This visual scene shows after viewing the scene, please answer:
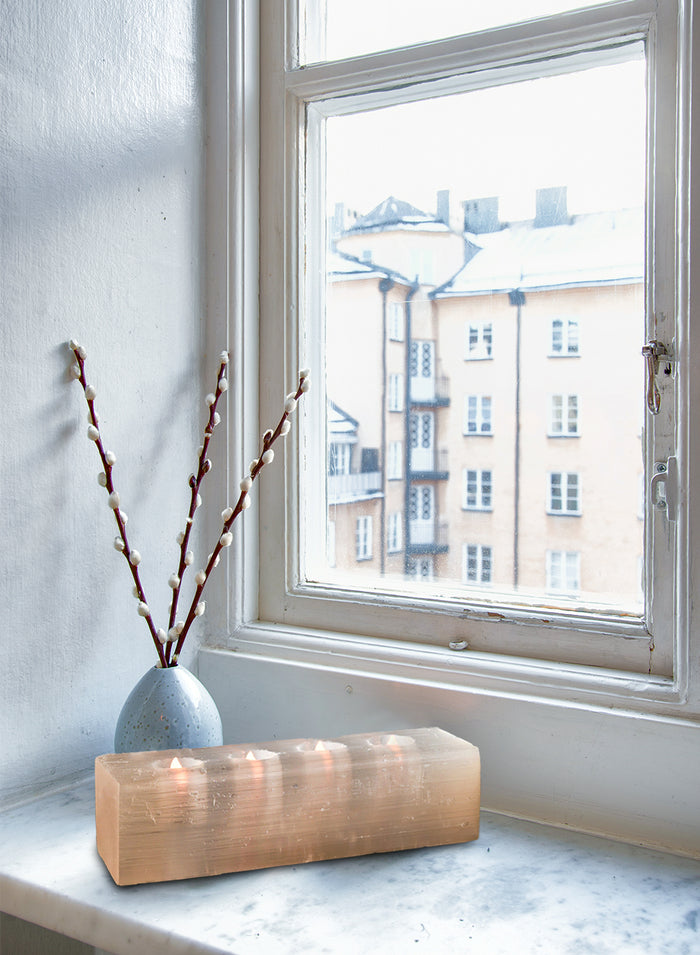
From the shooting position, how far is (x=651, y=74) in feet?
3.02

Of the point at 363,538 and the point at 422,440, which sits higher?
the point at 422,440

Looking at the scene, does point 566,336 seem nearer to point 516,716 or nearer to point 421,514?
point 421,514

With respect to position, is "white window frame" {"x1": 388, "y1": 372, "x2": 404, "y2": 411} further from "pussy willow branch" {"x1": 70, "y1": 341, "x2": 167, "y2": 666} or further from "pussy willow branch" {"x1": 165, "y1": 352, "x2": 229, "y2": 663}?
"pussy willow branch" {"x1": 70, "y1": 341, "x2": 167, "y2": 666}

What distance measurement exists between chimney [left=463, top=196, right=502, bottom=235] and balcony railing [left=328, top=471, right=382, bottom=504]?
34 cm

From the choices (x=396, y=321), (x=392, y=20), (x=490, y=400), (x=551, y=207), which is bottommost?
(x=490, y=400)

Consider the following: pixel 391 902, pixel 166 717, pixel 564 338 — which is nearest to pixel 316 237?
pixel 564 338

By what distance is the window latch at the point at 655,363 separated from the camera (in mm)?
911

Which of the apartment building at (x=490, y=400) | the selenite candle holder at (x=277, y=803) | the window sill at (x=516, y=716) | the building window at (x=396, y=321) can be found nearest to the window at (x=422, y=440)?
the apartment building at (x=490, y=400)

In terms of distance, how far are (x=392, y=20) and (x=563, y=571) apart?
744mm

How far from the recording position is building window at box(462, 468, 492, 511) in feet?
3.48

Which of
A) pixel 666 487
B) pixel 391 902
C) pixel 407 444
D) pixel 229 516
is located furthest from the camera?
pixel 407 444

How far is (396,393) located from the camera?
3.68ft

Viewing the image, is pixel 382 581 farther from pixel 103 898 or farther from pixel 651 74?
pixel 651 74

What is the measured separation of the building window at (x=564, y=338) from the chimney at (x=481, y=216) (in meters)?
0.15
